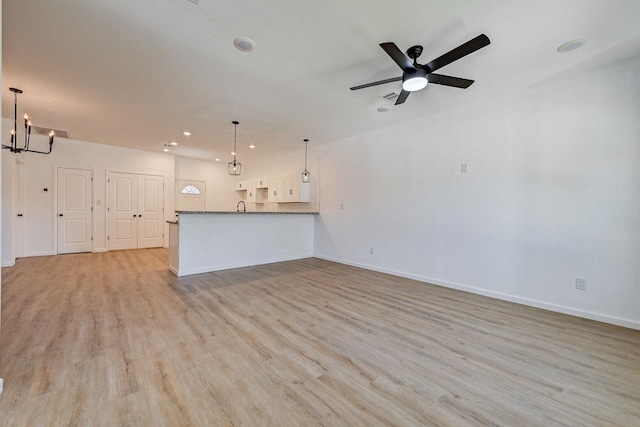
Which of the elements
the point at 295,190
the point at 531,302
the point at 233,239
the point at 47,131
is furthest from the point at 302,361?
the point at 47,131

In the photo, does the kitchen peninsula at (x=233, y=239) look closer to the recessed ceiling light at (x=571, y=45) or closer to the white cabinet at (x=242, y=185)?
the white cabinet at (x=242, y=185)

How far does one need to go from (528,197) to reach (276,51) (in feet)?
11.3

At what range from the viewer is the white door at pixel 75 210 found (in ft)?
20.0

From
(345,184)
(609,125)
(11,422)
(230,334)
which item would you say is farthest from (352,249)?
(11,422)

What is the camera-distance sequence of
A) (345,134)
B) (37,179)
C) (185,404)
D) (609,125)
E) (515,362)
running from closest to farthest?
1. (185,404)
2. (515,362)
3. (609,125)
4. (345,134)
5. (37,179)

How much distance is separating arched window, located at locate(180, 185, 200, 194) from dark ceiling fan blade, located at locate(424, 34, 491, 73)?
7790mm

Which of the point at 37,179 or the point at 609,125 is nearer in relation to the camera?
the point at 609,125

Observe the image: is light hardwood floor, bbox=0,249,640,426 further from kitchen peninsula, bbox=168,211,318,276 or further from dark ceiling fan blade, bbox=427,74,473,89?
dark ceiling fan blade, bbox=427,74,473,89

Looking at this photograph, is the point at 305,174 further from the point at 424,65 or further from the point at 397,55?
the point at 397,55

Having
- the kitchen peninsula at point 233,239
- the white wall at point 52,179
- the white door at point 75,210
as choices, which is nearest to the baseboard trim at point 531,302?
the kitchen peninsula at point 233,239

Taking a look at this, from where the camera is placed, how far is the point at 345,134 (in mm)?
5324

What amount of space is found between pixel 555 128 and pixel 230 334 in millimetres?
4273

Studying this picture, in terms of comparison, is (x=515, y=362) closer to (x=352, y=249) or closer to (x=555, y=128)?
(x=555, y=128)

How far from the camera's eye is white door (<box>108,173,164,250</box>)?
22.3 feet
